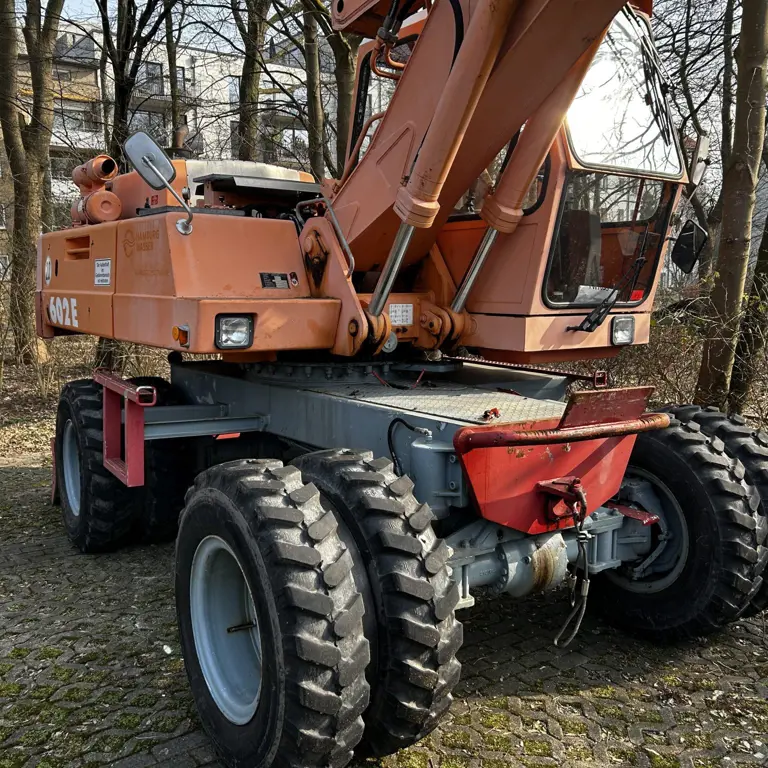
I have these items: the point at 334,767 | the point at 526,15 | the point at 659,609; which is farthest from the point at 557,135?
the point at 334,767

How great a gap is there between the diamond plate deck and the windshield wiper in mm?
465

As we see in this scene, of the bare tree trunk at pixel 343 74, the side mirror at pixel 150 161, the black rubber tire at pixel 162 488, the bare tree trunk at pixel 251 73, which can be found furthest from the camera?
the bare tree trunk at pixel 251 73

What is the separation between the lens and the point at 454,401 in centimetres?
390

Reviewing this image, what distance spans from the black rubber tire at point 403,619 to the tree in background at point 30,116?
949 centimetres

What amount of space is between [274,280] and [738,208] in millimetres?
4663

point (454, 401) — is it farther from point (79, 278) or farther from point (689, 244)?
point (79, 278)

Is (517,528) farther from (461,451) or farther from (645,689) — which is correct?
(645,689)

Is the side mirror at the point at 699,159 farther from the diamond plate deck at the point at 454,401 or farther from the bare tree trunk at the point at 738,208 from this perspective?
the bare tree trunk at the point at 738,208

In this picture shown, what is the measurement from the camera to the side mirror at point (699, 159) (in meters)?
4.25

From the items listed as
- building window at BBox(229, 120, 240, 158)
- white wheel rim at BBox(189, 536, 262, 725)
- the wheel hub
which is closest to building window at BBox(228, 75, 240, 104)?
building window at BBox(229, 120, 240, 158)

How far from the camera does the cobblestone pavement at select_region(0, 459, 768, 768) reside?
10.3 feet

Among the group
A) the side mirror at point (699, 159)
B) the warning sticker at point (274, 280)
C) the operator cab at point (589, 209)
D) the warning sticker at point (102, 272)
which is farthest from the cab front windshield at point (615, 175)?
the warning sticker at point (102, 272)

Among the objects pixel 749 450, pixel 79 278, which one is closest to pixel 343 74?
pixel 79 278

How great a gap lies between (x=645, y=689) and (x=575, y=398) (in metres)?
1.49
